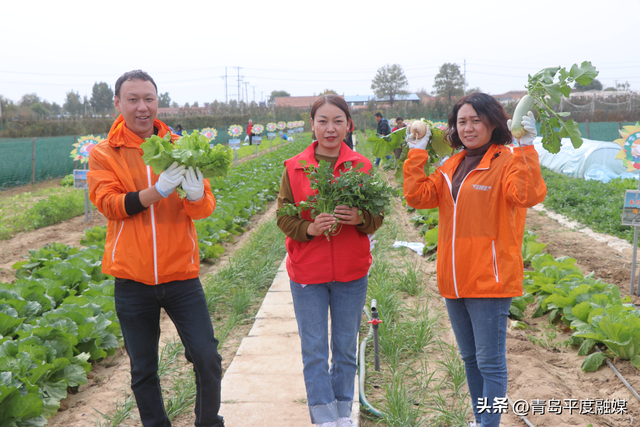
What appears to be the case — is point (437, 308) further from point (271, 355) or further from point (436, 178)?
point (436, 178)

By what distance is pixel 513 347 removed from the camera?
3.89 metres

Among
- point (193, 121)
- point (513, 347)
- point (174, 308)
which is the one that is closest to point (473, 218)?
point (174, 308)

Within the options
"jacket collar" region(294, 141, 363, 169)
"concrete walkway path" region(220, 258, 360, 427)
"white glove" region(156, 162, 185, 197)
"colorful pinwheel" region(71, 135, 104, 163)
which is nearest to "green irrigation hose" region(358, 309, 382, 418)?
"concrete walkway path" region(220, 258, 360, 427)

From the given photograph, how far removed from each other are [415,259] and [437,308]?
1.89 meters

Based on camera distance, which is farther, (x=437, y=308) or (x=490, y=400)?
(x=437, y=308)

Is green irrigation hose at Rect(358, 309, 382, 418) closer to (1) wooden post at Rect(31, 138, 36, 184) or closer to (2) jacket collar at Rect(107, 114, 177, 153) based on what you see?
(2) jacket collar at Rect(107, 114, 177, 153)

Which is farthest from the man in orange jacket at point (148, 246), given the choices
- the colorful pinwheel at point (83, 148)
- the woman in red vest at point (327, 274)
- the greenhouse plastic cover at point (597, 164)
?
the greenhouse plastic cover at point (597, 164)

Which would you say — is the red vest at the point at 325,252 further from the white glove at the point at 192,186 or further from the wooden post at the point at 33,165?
the wooden post at the point at 33,165

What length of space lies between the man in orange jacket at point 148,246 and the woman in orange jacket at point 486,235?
50.2 inches

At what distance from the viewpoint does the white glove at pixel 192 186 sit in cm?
227

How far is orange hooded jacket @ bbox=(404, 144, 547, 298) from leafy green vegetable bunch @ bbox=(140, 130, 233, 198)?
123 centimetres

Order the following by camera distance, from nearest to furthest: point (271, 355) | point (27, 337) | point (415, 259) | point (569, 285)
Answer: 1. point (27, 337)
2. point (271, 355)
3. point (569, 285)
4. point (415, 259)

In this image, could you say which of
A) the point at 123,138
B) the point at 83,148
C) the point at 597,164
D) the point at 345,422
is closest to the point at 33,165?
the point at 83,148

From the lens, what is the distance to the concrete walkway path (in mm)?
2877
